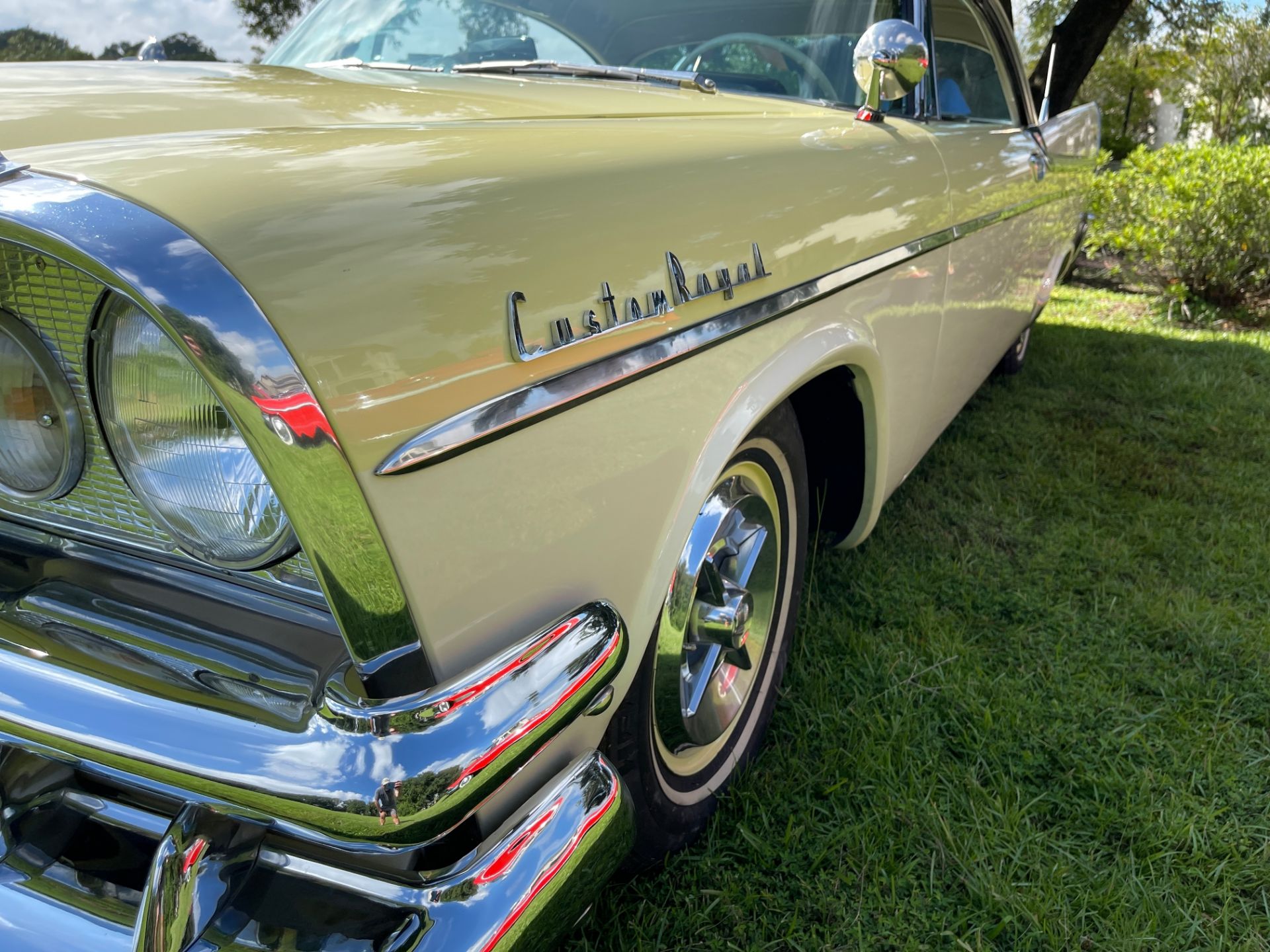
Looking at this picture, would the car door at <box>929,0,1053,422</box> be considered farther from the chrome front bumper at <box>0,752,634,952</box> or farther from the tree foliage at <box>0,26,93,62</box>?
the tree foliage at <box>0,26,93,62</box>

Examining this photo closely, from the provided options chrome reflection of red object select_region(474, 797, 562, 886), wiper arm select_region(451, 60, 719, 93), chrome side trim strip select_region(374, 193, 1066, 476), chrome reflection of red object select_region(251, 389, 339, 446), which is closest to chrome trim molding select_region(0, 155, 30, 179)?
chrome reflection of red object select_region(251, 389, 339, 446)

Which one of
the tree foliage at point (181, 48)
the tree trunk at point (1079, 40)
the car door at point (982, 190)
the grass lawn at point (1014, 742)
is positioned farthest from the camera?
the tree trunk at point (1079, 40)

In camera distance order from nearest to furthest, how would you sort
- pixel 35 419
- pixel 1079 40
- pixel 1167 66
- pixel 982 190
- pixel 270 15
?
pixel 35 419 < pixel 982 190 < pixel 270 15 < pixel 1079 40 < pixel 1167 66

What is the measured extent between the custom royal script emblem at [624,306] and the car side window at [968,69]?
1.56m

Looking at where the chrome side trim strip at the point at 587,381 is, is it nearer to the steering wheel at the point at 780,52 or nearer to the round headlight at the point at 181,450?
the round headlight at the point at 181,450

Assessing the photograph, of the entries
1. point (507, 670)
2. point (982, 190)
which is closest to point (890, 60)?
point (982, 190)

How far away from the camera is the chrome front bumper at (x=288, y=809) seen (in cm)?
85

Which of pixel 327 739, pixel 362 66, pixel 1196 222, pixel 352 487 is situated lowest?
pixel 327 739

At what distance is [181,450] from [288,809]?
0.37m

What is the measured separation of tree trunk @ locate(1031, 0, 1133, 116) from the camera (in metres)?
7.38

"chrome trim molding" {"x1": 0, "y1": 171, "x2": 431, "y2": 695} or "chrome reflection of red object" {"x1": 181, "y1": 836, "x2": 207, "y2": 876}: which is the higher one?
"chrome trim molding" {"x1": 0, "y1": 171, "x2": 431, "y2": 695}

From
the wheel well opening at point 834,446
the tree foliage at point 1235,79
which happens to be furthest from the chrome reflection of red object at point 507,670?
the tree foliage at point 1235,79

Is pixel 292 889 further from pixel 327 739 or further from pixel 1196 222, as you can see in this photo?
pixel 1196 222

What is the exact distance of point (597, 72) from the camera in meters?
1.89
